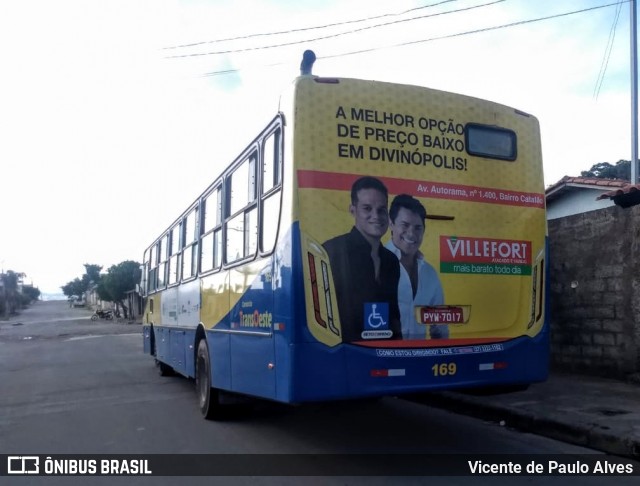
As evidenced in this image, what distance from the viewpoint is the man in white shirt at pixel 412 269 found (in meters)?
5.63

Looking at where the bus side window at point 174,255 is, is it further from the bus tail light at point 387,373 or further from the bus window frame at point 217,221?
the bus tail light at point 387,373

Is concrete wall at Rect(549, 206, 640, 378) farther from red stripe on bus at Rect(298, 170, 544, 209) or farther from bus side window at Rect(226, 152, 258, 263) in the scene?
bus side window at Rect(226, 152, 258, 263)

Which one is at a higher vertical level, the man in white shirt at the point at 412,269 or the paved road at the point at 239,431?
the man in white shirt at the point at 412,269

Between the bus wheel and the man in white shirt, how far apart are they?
3430 mm

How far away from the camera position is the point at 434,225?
230 inches

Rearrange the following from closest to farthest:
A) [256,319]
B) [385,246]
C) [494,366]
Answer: [385,246] → [494,366] → [256,319]

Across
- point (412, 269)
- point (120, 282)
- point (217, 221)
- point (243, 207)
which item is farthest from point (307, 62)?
point (120, 282)

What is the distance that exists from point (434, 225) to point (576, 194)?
11822 millimetres

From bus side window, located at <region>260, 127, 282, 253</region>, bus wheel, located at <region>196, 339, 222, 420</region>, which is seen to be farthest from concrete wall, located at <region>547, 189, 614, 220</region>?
bus side window, located at <region>260, 127, 282, 253</region>

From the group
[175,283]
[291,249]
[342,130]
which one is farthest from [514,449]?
[175,283]

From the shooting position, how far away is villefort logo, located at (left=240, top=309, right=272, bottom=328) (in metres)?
5.84

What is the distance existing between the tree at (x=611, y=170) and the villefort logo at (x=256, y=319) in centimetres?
2526

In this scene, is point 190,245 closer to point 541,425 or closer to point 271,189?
point 271,189

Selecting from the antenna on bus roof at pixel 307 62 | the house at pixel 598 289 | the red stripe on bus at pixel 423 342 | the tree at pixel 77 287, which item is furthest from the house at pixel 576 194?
the tree at pixel 77 287
